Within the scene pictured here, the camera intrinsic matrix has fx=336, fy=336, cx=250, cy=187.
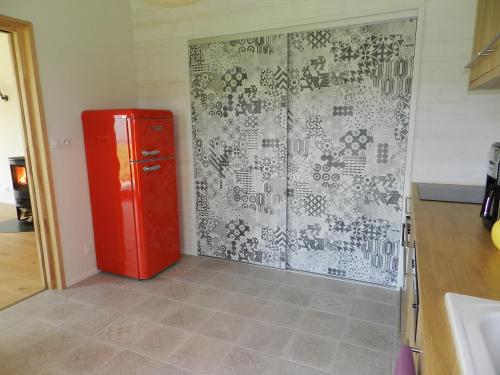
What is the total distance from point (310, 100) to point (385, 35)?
722 mm

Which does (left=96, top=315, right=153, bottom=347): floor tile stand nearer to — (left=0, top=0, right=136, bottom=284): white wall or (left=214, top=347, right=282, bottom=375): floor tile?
(left=214, top=347, right=282, bottom=375): floor tile

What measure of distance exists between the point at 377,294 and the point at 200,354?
5.00 feet

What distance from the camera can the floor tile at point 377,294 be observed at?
8.79 feet

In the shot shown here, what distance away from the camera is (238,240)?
3.36 m

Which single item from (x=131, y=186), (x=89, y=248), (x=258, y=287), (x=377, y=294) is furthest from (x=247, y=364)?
(x=89, y=248)

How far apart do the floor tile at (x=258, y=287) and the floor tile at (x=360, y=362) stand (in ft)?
2.72

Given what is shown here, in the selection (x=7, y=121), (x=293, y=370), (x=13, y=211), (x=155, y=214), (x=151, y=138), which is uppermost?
(x=7, y=121)

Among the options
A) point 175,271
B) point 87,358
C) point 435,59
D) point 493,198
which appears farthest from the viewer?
point 175,271

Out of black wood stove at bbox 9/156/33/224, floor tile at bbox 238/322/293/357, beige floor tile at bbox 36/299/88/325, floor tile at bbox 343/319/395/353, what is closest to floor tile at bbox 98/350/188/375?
floor tile at bbox 238/322/293/357

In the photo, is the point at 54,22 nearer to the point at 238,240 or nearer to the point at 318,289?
the point at 238,240

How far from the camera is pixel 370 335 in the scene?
225 cm

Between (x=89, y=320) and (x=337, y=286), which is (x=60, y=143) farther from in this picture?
(x=337, y=286)

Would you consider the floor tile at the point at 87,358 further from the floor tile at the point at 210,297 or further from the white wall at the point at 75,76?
the white wall at the point at 75,76

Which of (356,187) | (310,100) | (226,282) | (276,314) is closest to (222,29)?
(310,100)
